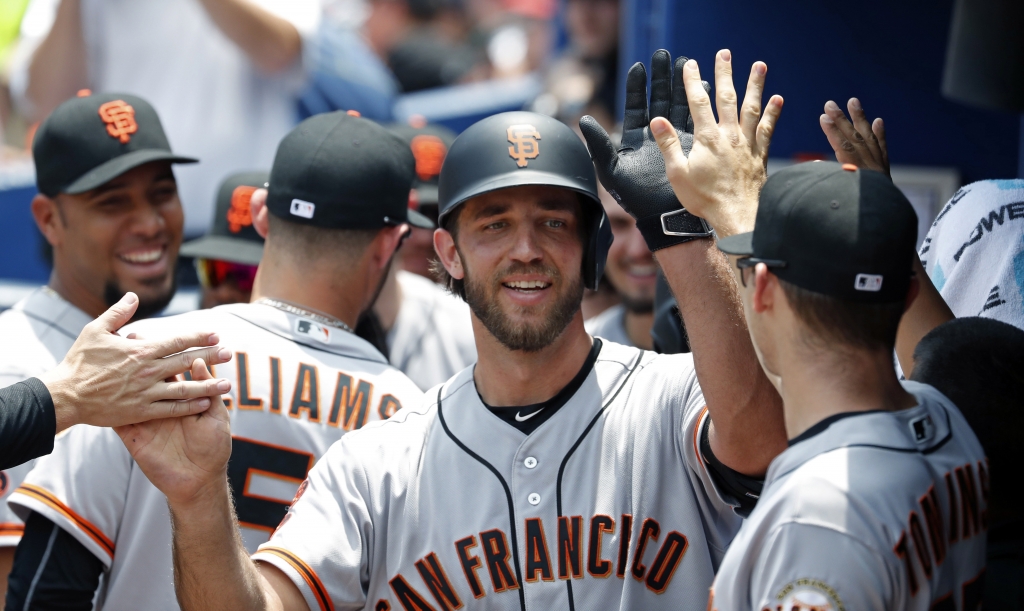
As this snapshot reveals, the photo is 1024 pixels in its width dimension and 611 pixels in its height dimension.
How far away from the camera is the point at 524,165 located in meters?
2.64

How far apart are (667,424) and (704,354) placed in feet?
0.91

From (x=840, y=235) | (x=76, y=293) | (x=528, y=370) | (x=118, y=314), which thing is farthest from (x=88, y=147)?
(x=840, y=235)

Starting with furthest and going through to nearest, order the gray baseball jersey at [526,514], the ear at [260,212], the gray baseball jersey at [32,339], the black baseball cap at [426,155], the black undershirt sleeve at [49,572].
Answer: the black baseball cap at [426,155] → the ear at [260,212] → the gray baseball jersey at [32,339] → the black undershirt sleeve at [49,572] → the gray baseball jersey at [526,514]

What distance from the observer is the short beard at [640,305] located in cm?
472

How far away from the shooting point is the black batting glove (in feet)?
7.69

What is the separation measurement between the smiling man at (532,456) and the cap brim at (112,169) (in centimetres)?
142

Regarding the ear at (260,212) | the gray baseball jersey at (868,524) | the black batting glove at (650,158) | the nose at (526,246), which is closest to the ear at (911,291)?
the gray baseball jersey at (868,524)

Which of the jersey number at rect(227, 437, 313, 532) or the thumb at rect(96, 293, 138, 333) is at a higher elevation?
the thumb at rect(96, 293, 138, 333)

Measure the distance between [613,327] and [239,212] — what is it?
1836 millimetres

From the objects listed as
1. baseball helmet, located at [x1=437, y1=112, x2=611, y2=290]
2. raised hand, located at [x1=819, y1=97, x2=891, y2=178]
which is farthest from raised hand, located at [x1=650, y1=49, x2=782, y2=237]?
baseball helmet, located at [x1=437, y1=112, x2=611, y2=290]

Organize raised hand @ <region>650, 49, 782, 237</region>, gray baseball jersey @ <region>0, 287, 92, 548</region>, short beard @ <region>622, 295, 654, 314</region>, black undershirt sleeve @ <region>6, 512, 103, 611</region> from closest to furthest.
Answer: raised hand @ <region>650, 49, 782, 237</region> < black undershirt sleeve @ <region>6, 512, 103, 611</region> < gray baseball jersey @ <region>0, 287, 92, 548</region> < short beard @ <region>622, 295, 654, 314</region>

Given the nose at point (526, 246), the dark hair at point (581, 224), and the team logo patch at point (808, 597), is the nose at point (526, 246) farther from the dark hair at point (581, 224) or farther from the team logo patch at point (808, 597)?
the team logo patch at point (808, 597)

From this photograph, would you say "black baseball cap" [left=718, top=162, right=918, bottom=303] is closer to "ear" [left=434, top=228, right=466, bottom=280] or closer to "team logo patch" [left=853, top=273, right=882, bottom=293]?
"team logo patch" [left=853, top=273, right=882, bottom=293]

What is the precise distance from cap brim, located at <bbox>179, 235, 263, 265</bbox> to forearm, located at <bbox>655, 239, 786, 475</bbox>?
2153mm
